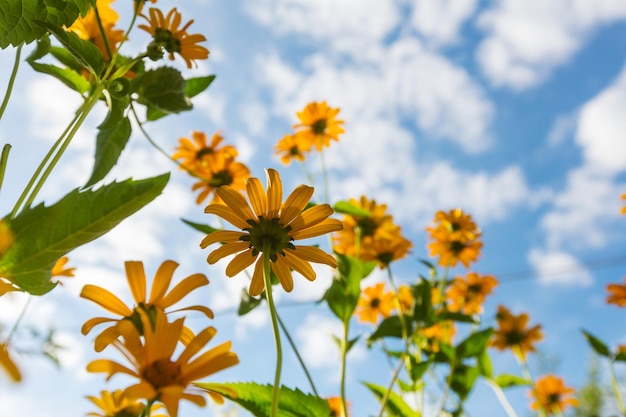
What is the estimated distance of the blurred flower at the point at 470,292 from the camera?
148 cm

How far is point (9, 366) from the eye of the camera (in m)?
0.22

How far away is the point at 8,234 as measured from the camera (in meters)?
0.36

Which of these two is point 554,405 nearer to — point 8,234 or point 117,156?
point 117,156

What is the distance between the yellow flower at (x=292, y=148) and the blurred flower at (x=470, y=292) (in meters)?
0.52

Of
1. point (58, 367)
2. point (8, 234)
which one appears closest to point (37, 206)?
point (8, 234)

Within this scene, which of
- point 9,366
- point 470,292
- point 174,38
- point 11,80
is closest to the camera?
point 9,366

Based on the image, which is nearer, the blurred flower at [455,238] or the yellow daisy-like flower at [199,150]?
the yellow daisy-like flower at [199,150]

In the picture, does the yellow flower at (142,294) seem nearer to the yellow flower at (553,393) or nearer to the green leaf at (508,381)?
the green leaf at (508,381)

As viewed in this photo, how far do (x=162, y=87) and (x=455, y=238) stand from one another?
93 centimetres

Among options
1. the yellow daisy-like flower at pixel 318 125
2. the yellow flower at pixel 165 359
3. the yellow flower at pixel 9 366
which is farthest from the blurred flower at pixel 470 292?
the yellow flower at pixel 9 366

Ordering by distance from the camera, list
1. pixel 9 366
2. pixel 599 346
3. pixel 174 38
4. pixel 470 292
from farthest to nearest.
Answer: pixel 470 292, pixel 599 346, pixel 174 38, pixel 9 366

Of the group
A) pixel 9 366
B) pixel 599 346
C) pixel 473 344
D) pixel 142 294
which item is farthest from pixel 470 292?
pixel 9 366

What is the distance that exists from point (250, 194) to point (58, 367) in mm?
401

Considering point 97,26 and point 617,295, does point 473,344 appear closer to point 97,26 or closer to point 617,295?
point 617,295
